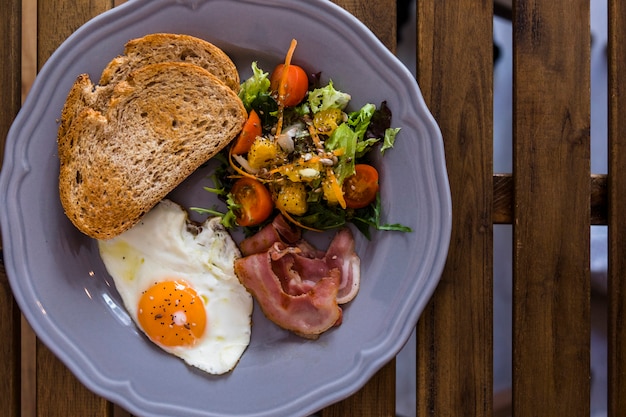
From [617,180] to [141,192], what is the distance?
6.33 feet

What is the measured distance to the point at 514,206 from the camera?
7.54ft

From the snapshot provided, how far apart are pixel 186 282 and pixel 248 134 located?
65cm

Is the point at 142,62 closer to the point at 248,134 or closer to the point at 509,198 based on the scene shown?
the point at 248,134

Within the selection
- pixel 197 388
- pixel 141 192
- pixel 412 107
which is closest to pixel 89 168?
pixel 141 192

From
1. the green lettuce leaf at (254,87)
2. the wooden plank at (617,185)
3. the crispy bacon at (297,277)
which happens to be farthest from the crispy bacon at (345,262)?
the wooden plank at (617,185)

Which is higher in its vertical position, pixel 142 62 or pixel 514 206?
pixel 142 62

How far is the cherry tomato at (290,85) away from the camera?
2.19 metres

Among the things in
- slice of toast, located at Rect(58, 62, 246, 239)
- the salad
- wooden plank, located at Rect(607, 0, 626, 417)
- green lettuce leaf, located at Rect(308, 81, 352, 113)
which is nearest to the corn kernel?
the salad

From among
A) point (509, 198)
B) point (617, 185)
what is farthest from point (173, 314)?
point (617, 185)

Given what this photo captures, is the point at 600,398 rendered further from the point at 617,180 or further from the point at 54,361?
the point at 54,361

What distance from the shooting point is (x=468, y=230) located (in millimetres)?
2289

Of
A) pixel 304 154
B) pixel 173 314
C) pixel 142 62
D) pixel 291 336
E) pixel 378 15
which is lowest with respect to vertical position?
pixel 291 336

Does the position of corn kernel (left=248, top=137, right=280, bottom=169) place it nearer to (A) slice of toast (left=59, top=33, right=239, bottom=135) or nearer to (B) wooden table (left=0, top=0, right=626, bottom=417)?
(A) slice of toast (left=59, top=33, right=239, bottom=135)

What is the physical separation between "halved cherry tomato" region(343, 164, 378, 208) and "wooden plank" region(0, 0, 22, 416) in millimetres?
1400
